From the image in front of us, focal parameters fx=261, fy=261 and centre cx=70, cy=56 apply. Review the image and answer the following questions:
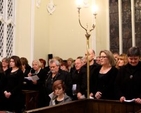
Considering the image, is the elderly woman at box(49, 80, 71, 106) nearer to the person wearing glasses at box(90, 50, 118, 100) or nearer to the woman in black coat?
the person wearing glasses at box(90, 50, 118, 100)

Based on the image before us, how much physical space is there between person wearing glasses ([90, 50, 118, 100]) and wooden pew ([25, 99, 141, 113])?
19 cm

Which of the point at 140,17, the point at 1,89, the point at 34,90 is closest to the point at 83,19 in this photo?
the point at 140,17

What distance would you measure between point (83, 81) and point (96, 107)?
2.33ft

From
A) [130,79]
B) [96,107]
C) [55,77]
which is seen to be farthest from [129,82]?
[55,77]

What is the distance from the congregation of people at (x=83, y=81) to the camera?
3338mm

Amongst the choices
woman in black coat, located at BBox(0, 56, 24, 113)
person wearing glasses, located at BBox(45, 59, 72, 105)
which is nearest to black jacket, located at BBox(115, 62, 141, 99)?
person wearing glasses, located at BBox(45, 59, 72, 105)

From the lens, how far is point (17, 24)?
777 cm

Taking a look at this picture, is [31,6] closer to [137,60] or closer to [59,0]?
[59,0]

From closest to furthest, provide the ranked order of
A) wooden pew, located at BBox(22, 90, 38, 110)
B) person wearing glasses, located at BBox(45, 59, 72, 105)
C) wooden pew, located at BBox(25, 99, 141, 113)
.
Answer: wooden pew, located at BBox(25, 99, 141, 113)
person wearing glasses, located at BBox(45, 59, 72, 105)
wooden pew, located at BBox(22, 90, 38, 110)

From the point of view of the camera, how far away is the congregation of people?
3338mm

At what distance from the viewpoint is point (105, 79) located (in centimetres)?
367

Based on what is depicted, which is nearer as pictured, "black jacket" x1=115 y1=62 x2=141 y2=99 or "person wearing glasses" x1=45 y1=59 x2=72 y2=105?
"black jacket" x1=115 y1=62 x2=141 y2=99

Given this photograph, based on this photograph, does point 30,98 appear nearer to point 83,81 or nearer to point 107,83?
point 83,81

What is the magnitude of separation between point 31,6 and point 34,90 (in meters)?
3.13
